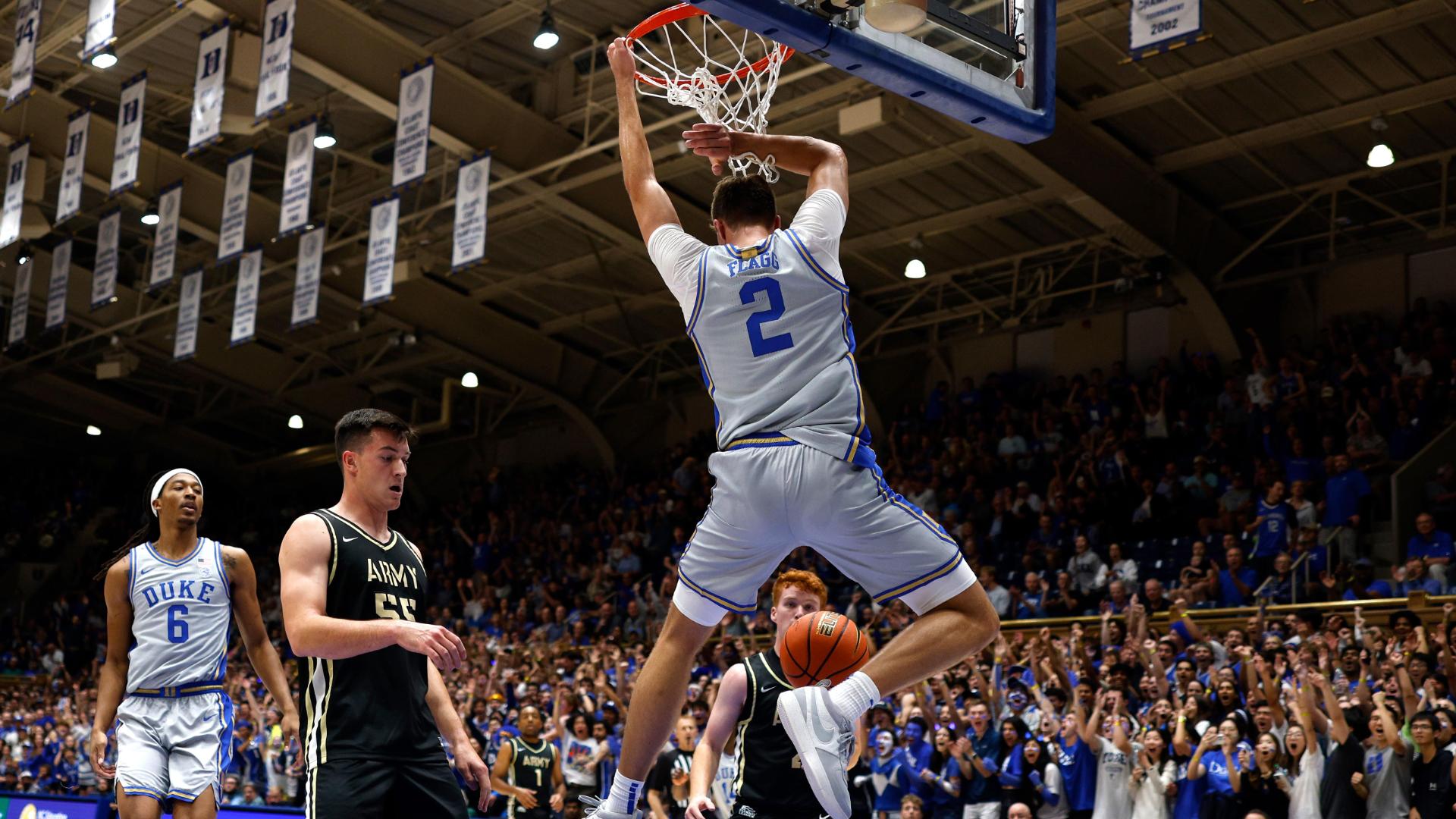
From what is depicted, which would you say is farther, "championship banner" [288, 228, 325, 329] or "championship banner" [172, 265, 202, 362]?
"championship banner" [172, 265, 202, 362]

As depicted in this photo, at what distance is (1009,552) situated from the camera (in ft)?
69.4

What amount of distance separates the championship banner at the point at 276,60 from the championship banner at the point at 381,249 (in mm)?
2866

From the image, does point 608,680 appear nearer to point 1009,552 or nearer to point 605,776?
point 605,776

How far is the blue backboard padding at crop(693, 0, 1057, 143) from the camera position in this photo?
5973mm

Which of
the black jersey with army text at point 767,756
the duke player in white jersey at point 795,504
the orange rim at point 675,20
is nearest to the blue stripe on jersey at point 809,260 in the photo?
the duke player in white jersey at point 795,504

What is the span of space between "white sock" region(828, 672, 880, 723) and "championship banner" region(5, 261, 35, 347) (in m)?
23.2

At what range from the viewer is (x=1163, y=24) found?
12.3 m

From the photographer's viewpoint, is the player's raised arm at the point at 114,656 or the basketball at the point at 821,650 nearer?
the basketball at the point at 821,650

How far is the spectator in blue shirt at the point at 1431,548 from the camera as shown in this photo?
15602mm

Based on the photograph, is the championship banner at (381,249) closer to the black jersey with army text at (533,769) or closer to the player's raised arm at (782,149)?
the black jersey with army text at (533,769)

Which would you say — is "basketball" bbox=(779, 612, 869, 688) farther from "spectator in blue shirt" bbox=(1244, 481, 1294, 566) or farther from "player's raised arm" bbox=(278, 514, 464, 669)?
"spectator in blue shirt" bbox=(1244, 481, 1294, 566)

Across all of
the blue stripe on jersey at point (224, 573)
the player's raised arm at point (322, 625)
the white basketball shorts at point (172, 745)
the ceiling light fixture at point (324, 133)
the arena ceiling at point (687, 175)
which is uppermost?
the arena ceiling at point (687, 175)

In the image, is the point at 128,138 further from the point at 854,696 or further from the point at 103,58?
the point at 854,696

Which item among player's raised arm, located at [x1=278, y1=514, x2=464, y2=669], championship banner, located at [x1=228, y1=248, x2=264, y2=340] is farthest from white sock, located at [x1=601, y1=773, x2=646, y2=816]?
championship banner, located at [x1=228, y1=248, x2=264, y2=340]
